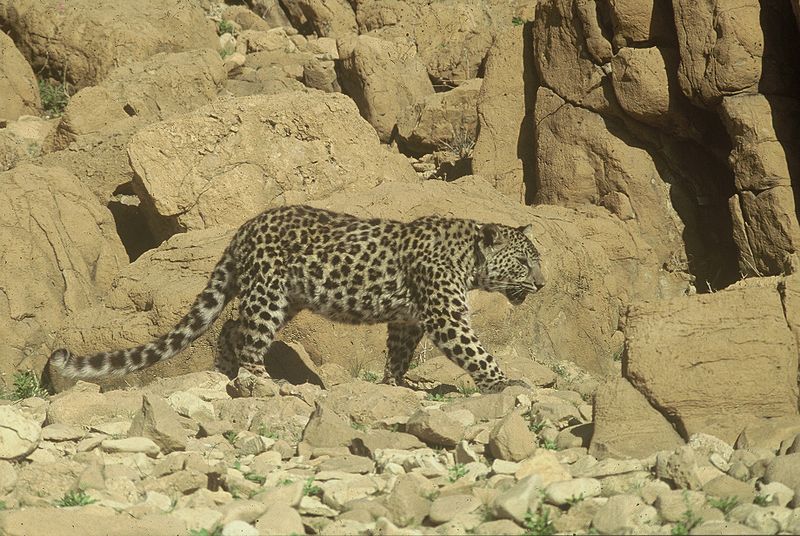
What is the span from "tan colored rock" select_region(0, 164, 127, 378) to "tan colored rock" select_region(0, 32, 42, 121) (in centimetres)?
649

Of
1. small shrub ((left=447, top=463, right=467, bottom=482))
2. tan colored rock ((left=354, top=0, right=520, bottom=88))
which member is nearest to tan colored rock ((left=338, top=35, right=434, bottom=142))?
tan colored rock ((left=354, top=0, right=520, bottom=88))

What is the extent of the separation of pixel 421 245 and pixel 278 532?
5279 mm

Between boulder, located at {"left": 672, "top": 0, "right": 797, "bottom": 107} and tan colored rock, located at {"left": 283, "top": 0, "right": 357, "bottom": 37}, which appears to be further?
tan colored rock, located at {"left": 283, "top": 0, "right": 357, "bottom": 37}

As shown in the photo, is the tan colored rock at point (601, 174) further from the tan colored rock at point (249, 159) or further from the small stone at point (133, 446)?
the small stone at point (133, 446)

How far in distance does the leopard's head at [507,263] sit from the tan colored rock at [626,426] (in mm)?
3575

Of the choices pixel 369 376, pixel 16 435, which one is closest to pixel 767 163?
pixel 369 376

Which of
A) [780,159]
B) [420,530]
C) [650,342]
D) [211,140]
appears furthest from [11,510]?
[780,159]

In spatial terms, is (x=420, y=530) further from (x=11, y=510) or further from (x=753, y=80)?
(x=753, y=80)

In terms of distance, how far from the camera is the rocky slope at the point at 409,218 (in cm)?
741

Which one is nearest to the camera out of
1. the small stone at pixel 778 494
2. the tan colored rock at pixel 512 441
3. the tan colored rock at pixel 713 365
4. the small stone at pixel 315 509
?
the small stone at pixel 778 494

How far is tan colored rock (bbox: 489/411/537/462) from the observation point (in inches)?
319

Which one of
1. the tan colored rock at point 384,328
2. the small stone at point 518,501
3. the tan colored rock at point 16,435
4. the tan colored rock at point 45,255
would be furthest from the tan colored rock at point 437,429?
the tan colored rock at point 45,255

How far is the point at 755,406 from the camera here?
836cm

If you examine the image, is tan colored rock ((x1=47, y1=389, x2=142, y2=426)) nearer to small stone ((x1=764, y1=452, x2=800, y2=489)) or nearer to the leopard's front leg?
the leopard's front leg
